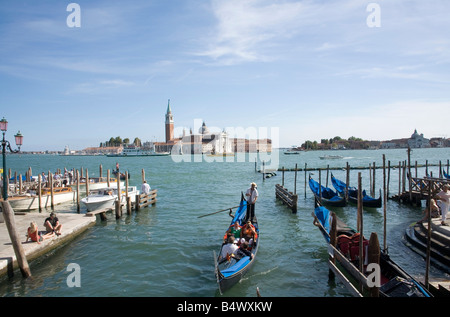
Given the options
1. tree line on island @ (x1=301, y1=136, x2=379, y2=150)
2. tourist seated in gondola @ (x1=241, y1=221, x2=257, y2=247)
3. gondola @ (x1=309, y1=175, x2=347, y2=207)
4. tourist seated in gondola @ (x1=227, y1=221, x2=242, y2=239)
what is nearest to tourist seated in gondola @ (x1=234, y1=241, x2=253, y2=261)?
tourist seated in gondola @ (x1=241, y1=221, x2=257, y2=247)

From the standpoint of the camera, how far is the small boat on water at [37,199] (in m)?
14.0

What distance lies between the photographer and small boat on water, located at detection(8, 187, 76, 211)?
46.0 feet

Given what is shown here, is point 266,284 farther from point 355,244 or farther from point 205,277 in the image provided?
point 355,244

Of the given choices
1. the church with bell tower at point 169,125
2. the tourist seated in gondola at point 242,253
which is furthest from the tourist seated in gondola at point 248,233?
the church with bell tower at point 169,125

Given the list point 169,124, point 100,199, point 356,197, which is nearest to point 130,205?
point 100,199

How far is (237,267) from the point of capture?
6312mm

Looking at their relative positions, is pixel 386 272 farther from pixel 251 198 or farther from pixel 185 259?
pixel 251 198

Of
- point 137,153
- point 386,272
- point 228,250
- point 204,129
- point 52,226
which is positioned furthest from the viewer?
point 204,129

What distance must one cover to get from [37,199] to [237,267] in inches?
479

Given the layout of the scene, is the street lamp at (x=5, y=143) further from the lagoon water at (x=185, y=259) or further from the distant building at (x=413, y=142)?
the distant building at (x=413, y=142)

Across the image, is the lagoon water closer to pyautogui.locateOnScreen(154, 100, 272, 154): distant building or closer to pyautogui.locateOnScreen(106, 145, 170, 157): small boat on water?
pyautogui.locateOnScreen(154, 100, 272, 154): distant building

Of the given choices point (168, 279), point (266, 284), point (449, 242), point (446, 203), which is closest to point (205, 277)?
point (168, 279)

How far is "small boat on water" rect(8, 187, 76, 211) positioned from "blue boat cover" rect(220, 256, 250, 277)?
11884mm

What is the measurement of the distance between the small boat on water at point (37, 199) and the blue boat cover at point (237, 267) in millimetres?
11884
